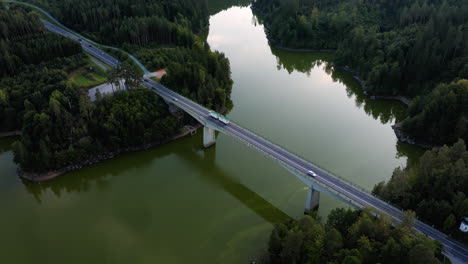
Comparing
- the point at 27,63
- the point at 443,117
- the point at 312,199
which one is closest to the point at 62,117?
the point at 27,63

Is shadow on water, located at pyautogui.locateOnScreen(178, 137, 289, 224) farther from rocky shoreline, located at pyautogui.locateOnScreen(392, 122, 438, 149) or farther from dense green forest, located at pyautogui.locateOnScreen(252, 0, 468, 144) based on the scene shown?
dense green forest, located at pyautogui.locateOnScreen(252, 0, 468, 144)

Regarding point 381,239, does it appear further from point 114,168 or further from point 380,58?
point 380,58

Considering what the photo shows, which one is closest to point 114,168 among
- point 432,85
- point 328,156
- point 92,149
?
point 92,149

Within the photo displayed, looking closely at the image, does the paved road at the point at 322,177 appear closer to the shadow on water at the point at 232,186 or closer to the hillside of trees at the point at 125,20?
the shadow on water at the point at 232,186

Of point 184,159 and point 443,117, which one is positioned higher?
point 443,117

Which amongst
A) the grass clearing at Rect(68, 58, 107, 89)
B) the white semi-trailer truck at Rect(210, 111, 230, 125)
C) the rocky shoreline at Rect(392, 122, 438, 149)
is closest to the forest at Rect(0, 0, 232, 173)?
the grass clearing at Rect(68, 58, 107, 89)

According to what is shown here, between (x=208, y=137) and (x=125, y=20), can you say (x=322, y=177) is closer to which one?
(x=208, y=137)
